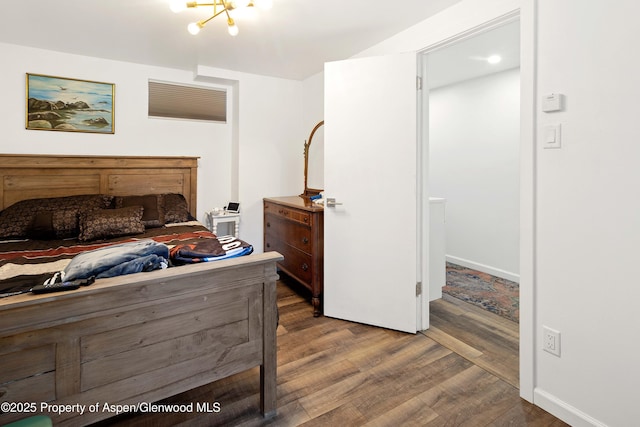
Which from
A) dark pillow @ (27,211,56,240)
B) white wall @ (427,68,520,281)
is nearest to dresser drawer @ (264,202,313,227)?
dark pillow @ (27,211,56,240)

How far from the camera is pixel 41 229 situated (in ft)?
8.18

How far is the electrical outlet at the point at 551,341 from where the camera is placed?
5.25 feet

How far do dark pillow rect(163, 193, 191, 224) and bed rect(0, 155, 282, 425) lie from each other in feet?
6.18

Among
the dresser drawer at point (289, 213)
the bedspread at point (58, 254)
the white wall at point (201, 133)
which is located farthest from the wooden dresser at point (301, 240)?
the bedspread at point (58, 254)

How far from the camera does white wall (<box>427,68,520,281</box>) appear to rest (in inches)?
140

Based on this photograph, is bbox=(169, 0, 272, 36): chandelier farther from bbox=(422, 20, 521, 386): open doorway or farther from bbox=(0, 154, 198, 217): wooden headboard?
bbox=(0, 154, 198, 217): wooden headboard

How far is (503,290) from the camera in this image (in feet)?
10.8

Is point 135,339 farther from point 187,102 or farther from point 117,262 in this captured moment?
point 187,102

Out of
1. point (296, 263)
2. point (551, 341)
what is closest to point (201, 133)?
point (296, 263)

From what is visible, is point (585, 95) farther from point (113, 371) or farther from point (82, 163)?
point (82, 163)

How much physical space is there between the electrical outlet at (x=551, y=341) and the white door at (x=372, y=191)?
2.83 feet

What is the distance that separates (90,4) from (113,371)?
2332 mm

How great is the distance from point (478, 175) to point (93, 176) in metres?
4.13

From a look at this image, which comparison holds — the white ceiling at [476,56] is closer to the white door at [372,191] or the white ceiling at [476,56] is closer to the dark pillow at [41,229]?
the white door at [372,191]
